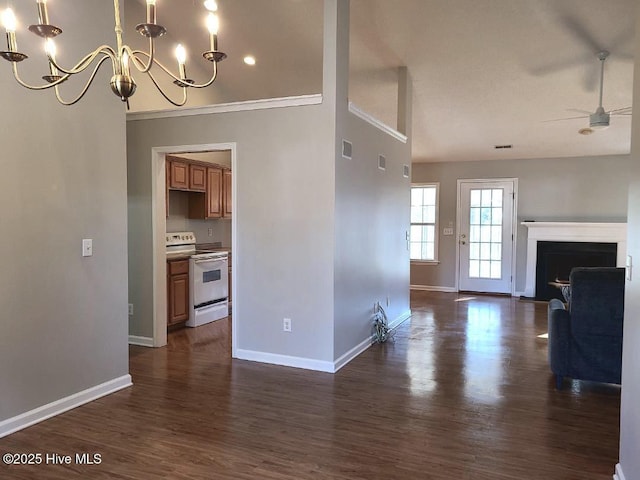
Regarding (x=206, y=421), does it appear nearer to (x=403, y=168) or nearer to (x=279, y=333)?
(x=279, y=333)

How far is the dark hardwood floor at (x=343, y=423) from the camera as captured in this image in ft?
8.18

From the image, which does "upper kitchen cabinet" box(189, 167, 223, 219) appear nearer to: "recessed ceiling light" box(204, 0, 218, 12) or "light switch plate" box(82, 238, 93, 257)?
"light switch plate" box(82, 238, 93, 257)

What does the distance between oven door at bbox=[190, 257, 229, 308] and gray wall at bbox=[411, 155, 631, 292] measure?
167 inches

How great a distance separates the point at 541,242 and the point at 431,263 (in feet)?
6.30

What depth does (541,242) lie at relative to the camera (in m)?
8.01

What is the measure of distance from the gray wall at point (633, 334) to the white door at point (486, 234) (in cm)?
633

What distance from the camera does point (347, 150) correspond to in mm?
4238

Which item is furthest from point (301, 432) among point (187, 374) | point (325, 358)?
point (187, 374)

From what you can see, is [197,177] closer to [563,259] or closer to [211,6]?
[211,6]

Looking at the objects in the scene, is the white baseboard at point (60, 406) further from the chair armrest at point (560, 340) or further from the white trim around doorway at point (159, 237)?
the chair armrest at point (560, 340)

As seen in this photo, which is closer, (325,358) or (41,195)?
(41,195)

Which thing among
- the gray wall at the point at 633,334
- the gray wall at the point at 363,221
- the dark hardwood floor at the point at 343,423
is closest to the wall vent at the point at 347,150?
the gray wall at the point at 363,221

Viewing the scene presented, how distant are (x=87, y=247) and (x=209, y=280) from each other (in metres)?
2.72

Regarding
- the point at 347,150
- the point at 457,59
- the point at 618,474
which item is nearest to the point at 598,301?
the point at 618,474
